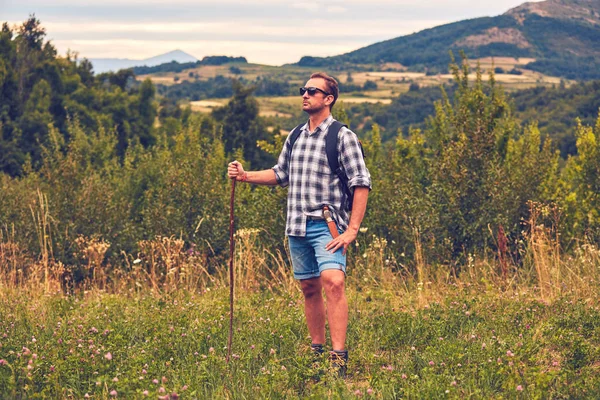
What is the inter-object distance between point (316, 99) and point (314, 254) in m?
1.08

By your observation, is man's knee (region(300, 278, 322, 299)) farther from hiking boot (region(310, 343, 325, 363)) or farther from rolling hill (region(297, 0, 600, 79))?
rolling hill (region(297, 0, 600, 79))

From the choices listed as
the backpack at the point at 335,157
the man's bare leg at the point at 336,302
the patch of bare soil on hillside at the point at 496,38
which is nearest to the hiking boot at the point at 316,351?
the man's bare leg at the point at 336,302

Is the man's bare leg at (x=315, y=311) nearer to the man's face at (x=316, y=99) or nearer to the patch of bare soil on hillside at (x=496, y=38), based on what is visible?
the man's face at (x=316, y=99)

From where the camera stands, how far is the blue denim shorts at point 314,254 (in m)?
5.19

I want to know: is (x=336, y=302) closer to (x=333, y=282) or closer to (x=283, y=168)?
Result: (x=333, y=282)

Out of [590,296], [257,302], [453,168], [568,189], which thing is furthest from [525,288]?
[568,189]

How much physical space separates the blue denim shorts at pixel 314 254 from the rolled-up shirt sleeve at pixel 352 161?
37 centimetres

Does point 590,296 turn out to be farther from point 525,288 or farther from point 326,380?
point 326,380

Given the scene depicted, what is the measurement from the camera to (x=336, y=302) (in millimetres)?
5195

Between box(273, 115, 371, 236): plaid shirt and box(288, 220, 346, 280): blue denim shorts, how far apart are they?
0.08 m

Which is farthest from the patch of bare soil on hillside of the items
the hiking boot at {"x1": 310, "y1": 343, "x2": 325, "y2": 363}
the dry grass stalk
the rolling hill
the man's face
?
the hiking boot at {"x1": 310, "y1": 343, "x2": 325, "y2": 363}

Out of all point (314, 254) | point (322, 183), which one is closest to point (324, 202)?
point (322, 183)

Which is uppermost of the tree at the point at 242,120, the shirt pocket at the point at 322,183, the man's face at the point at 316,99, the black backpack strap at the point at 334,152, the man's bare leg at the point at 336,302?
the man's face at the point at 316,99

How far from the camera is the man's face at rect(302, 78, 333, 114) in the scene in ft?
17.5
